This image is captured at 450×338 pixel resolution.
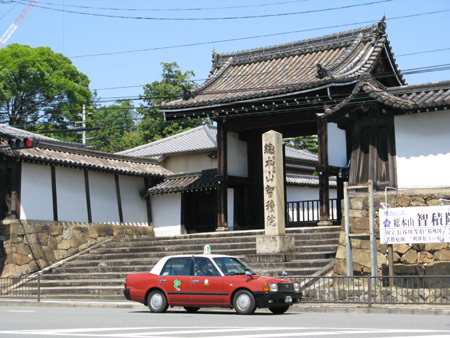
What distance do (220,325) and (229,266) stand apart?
12.6ft

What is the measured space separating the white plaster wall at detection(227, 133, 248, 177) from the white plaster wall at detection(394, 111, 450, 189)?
10029 millimetres

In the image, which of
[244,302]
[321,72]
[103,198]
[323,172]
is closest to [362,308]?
[244,302]

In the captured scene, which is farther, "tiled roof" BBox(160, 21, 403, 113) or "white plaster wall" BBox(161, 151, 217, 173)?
"white plaster wall" BBox(161, 151, 217, 173)

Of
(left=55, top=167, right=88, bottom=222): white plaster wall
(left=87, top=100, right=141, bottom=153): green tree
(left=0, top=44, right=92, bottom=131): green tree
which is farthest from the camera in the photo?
(left=87, top=100, right=141, bottom=153): green tree

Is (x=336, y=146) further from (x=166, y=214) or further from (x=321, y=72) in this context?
(x=166, y=214)

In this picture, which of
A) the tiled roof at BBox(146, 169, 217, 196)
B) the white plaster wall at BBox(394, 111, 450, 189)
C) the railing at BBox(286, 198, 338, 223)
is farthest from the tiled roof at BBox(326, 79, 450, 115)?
the tiled roof at BBox(146, 169, 217, 196)

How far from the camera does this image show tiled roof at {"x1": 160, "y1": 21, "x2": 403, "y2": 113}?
27.3m

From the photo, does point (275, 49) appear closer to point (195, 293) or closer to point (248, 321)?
point (195, 293)

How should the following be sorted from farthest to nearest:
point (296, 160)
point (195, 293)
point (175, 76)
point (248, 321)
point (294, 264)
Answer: point (175, 76) < point (296, 160) < point (294, 264) < point (195, 293) < point (248, 321)

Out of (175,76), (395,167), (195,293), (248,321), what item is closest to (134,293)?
(195,293)

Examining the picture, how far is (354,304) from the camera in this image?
17.8 m

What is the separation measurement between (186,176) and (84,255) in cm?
710

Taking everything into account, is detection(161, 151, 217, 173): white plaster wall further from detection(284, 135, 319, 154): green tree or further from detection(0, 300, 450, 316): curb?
detection(284, 135, 319, 154): green tree

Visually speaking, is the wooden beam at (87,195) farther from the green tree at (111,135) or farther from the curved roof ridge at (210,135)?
the green tree at (111,135)
